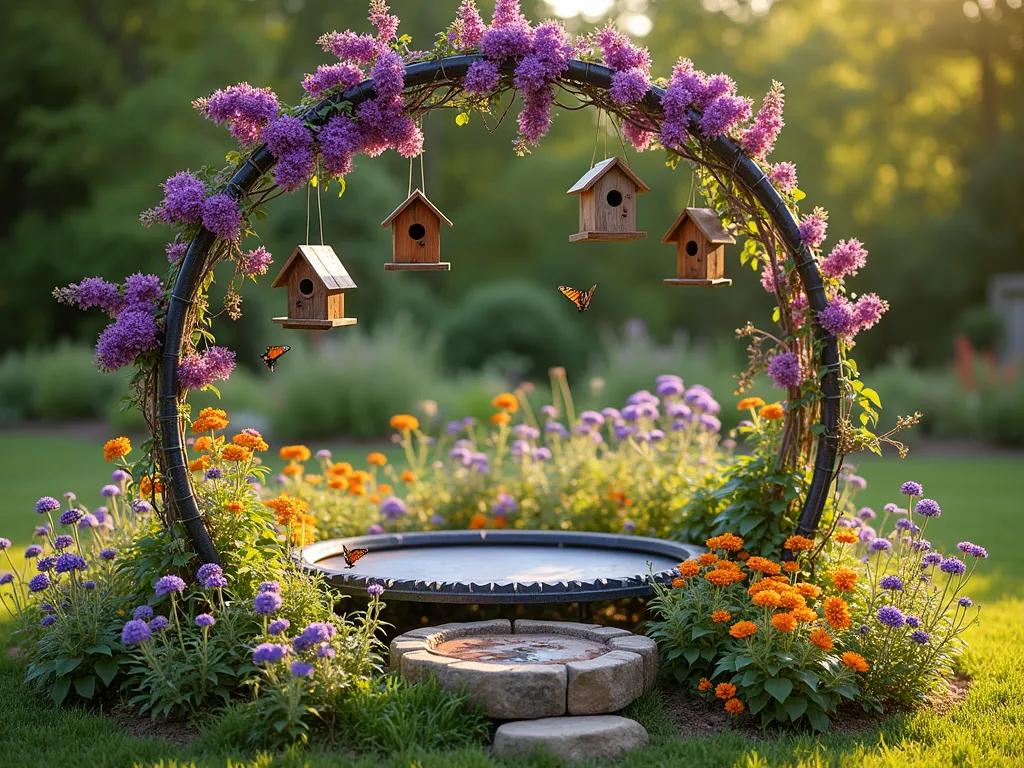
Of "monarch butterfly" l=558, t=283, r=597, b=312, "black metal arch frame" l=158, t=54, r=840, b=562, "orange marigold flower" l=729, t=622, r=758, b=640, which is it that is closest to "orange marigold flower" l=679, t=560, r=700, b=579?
"orange marigold flower" l=729, t=622, r=758, b=640

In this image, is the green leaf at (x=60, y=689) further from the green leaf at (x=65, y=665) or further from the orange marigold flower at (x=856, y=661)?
the orange marigold flower at (x=856, y=661)

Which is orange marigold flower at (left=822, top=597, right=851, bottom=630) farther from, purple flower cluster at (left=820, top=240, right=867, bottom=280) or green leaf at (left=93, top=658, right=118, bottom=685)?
green leaf at (left=93, top=658, right=118, bottom=685)

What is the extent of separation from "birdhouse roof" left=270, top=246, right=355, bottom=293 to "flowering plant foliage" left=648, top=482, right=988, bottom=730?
1965 millimetres

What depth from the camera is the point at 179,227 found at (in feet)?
15.8

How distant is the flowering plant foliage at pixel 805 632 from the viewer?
4.28m

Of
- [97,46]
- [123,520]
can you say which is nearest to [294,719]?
[123,520]

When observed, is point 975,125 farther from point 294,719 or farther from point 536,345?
point 294,719

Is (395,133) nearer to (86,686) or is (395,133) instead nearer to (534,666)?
(534,666)

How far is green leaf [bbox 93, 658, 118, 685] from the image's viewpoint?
177 inches

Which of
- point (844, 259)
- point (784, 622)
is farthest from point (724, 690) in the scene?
point (844, 259)

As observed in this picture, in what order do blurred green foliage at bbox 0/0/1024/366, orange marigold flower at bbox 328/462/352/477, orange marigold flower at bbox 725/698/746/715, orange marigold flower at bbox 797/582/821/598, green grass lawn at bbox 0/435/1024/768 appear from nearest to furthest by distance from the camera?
1. green grass lawn at bbox 0/435/1024/768
2. orange marigold flower at bbox 725/698/746/715
3. orange marigold flower at bbox 797/582/821/598
4. orange marigold flower at bbox 328/462/352/477
5. blurred green foliage at bbox 0/0/1024/366

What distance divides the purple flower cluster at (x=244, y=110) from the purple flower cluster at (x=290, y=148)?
4.3 inches

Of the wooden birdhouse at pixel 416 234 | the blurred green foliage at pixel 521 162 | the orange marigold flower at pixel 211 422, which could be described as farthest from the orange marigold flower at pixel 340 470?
the blurred green foliage at pixel 521 162

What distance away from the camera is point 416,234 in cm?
502
